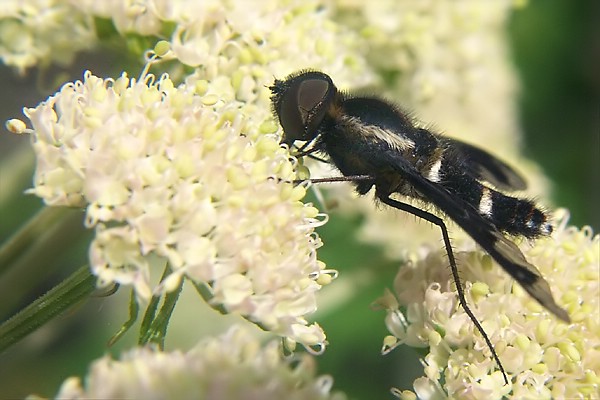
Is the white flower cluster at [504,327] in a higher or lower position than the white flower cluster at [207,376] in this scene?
lower

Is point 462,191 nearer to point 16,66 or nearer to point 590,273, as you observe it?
point 590,273

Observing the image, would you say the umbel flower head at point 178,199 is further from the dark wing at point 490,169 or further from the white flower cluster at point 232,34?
the dark wing at point 490,169

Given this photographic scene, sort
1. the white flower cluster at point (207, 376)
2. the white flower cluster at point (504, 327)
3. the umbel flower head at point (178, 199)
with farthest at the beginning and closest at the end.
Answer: the white flower cluster at point (504, 327), the umbel flower head at point (178, 199), the white flower cluster at point (207, 376)

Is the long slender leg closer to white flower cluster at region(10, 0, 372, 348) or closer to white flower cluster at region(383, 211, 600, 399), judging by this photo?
white flower cluster at region(383, 211, 600, 399)

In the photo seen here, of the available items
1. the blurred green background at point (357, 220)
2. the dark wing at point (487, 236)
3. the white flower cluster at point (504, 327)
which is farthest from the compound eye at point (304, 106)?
the blurred green background at point (357, 220)

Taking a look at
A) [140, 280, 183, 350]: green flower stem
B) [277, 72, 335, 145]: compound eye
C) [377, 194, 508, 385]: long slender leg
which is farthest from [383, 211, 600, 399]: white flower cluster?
[140, 280, 183, 350]: green flower stem

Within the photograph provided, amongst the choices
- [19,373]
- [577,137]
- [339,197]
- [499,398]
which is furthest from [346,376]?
[577,137]
